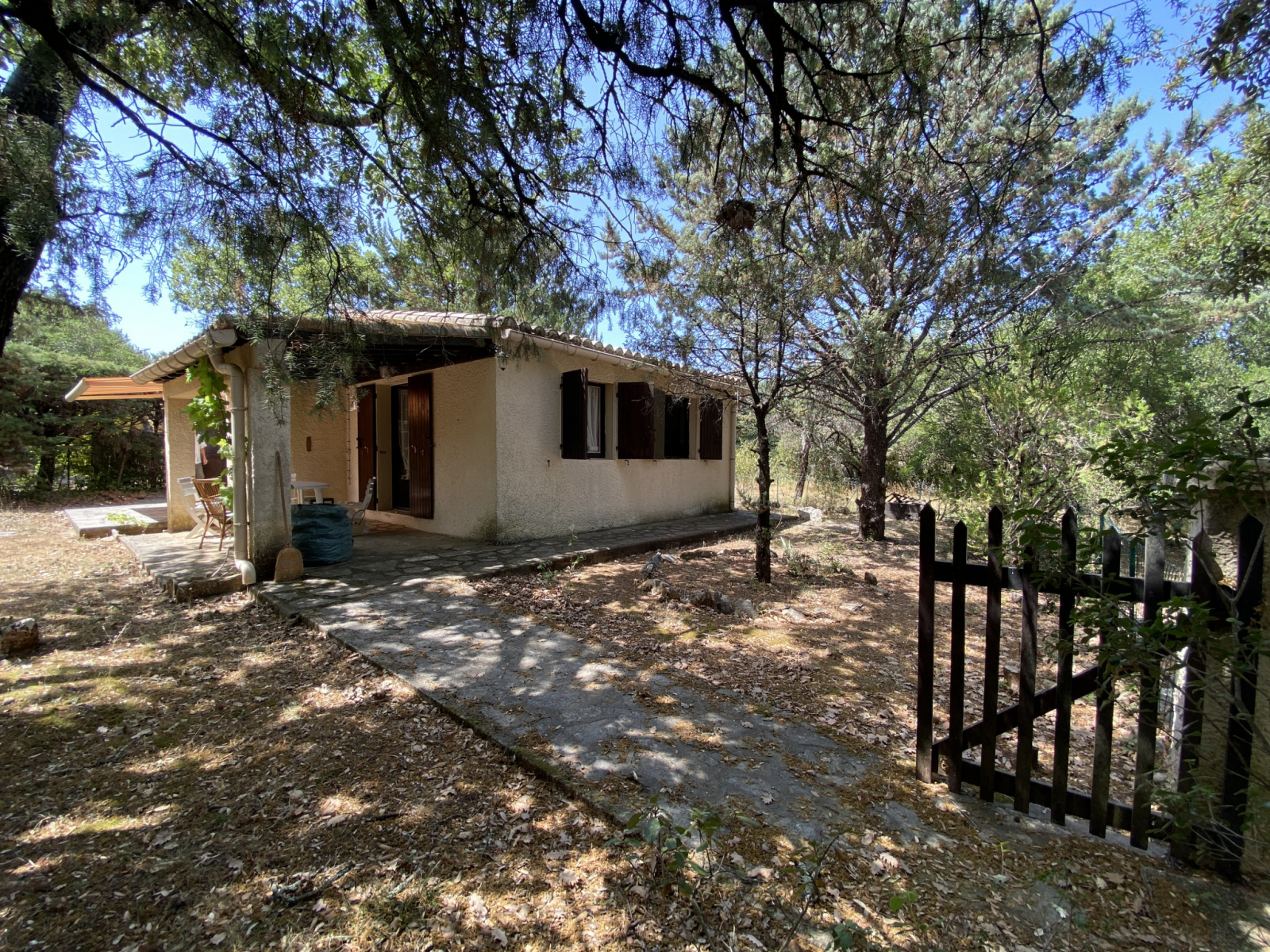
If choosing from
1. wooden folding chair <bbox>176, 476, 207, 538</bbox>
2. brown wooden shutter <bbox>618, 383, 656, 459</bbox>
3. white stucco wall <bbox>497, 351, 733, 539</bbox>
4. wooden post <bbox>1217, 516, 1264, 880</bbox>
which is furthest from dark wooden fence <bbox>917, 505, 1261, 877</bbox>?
wooden folding chair <bbox>176, 476, 207, 538</bbox>

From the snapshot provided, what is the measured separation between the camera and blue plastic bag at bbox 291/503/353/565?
6121mm

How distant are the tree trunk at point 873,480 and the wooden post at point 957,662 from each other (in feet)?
20.6

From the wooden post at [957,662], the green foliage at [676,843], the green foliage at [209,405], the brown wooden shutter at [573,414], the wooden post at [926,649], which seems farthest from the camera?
the brown wooden shutter at [573,414]

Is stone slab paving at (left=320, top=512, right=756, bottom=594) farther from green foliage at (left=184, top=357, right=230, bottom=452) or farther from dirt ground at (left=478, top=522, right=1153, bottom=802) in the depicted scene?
green foliage at (left=184, top=357, right=230, bottom=452)

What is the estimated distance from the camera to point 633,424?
9273 mm

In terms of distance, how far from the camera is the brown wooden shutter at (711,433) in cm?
1102

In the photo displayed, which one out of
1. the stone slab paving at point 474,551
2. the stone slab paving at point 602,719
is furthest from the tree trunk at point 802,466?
the stone slab paving at point 602,719

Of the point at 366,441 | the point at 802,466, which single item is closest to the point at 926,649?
the point at 366,441

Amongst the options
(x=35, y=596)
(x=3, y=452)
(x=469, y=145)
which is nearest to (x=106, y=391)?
(x=3, y=452)

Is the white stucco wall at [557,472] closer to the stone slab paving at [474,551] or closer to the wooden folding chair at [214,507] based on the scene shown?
the stone slab paving at [474,551]

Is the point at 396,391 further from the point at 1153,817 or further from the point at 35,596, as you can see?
the point at 1153,817

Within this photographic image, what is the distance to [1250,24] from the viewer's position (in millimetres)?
2520

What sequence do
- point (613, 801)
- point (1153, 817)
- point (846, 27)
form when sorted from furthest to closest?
point (846, 27) → point (613, 801) → point (1153, 817)

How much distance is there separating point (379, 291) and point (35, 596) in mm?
4723
